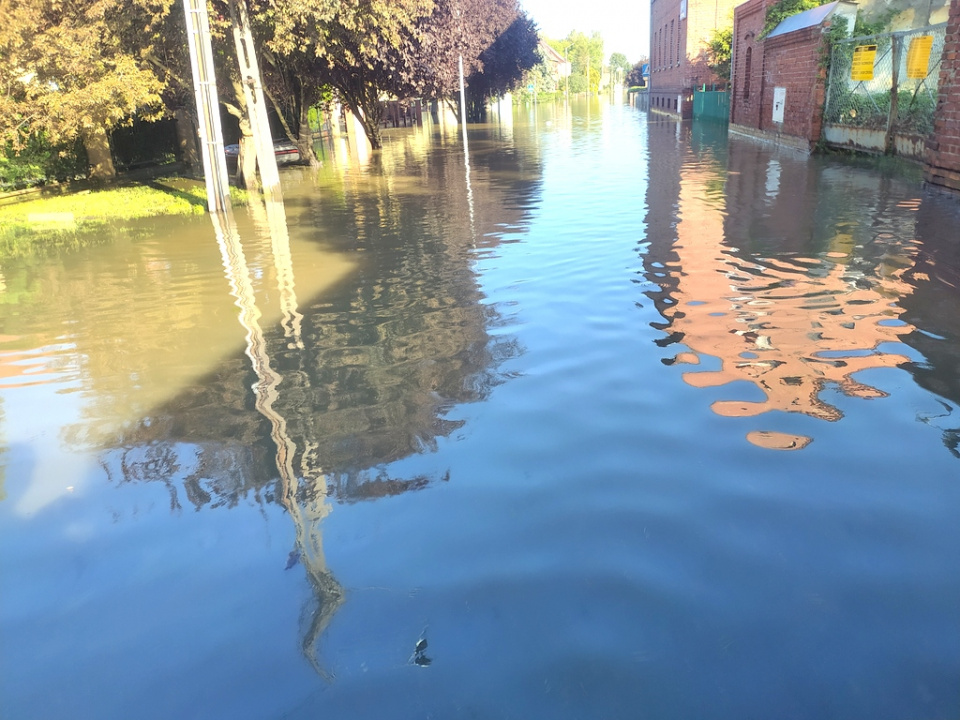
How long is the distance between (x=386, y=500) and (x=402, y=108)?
169 feet

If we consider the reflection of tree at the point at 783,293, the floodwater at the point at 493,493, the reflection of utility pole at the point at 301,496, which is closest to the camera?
the floodwater at the point at 493,493

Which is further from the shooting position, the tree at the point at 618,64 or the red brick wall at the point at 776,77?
the tree at the point at 618,64

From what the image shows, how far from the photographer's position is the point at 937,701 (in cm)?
236

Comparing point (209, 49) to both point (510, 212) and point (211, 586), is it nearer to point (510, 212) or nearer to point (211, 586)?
point (510, 212)

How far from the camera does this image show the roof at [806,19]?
18.6m

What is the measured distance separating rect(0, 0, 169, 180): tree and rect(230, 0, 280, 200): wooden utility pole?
1496 millimetres

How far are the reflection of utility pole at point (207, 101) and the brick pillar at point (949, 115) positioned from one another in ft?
39.4

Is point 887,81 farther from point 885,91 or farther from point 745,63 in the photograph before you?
point 745,63

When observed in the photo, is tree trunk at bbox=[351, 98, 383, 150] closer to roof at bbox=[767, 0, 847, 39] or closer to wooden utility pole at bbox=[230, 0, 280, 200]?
wooden utility pole at bbox=[230, 0, 280, 200]

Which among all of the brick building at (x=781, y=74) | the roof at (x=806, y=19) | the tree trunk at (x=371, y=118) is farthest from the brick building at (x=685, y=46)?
the tree trunk at (x=371, y=118)

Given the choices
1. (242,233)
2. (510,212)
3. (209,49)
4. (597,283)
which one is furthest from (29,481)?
(209,49)

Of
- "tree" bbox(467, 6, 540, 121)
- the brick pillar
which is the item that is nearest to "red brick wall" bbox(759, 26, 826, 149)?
the brick pillar

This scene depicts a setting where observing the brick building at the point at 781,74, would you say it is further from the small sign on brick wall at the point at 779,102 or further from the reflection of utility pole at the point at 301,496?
the reflection of utility pole at the point at 301,496

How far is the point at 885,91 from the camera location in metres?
16.8
